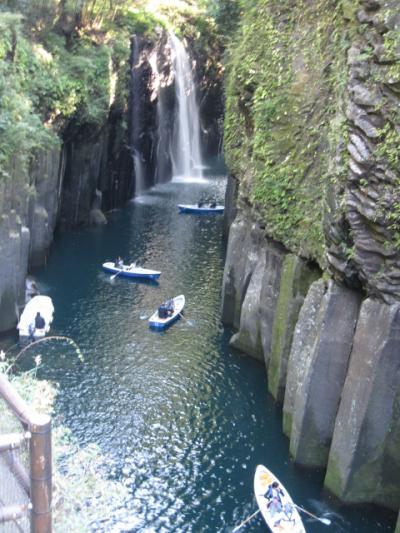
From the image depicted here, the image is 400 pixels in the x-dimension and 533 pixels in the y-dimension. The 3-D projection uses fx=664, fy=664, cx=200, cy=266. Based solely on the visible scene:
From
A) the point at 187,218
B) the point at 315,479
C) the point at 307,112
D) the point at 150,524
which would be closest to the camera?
the point at 150,524

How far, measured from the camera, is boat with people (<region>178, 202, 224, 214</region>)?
1848 inches

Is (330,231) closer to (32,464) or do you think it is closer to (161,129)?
(32,464)

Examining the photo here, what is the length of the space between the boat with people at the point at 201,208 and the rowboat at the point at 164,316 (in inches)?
757

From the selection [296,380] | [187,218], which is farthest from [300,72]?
[187,218]

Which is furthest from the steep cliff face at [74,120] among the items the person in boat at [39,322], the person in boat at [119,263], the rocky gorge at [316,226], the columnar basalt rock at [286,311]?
the columnar basalt rock at [286,311]

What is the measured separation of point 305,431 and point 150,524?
4.87 m

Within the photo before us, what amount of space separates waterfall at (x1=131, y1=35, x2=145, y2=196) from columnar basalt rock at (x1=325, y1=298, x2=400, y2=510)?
35117 millimetres

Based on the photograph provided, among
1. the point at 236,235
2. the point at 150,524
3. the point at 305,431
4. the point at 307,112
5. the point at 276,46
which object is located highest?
the point at 276,46

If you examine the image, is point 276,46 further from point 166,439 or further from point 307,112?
point 166,439

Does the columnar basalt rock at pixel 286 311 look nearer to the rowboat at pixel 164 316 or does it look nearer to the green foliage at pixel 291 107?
the green foliage at pixel 291 107

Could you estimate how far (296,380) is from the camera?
19.1 metres

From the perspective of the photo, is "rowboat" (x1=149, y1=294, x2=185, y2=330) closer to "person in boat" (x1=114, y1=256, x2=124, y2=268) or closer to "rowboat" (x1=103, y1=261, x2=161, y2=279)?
"rowboat" (x1=103, y1=261, x2=161, y2=279)

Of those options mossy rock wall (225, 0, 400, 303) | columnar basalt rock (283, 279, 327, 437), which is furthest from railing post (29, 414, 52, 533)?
columnar basalt rock (283, 279, 327, 437)

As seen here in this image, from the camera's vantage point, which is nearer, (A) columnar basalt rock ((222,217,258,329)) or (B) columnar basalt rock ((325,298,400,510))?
(B) columnar basalt rock ((325,298,400,510))
